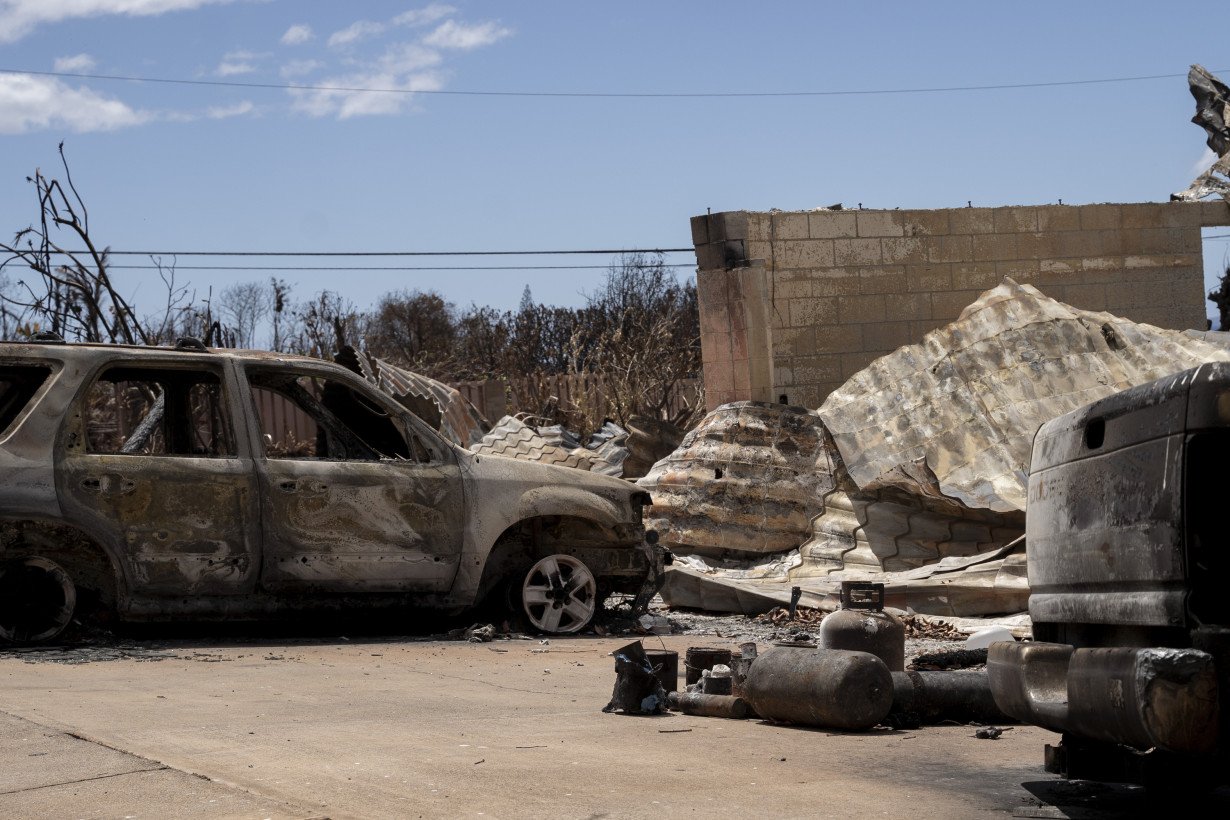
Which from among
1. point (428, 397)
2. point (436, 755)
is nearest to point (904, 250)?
point (428, 397)

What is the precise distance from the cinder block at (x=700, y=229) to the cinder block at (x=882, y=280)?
5.42ft

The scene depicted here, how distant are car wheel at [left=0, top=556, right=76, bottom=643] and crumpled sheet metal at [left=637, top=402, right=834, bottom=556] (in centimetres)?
563

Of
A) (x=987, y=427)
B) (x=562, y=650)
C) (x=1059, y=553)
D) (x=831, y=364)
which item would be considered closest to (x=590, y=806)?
(x=1059, y=553)

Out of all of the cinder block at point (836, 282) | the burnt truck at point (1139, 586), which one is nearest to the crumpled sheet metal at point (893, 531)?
the cinder block at point (836, 282)

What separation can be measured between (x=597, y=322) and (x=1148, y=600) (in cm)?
4238

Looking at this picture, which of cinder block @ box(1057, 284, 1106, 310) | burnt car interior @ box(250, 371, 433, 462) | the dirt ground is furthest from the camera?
cinder block @ box(1057, 284, 1106, 310)

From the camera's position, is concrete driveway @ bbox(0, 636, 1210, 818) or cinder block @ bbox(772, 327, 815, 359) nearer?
concrete driveway @ bbox(0, 636, 1210, 818)

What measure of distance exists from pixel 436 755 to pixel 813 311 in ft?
33.3

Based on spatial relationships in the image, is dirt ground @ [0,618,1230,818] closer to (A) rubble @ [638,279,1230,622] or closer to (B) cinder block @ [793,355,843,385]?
(A) rubble @ [638,279,1230,622]

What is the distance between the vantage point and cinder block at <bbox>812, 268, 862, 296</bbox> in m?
15.1

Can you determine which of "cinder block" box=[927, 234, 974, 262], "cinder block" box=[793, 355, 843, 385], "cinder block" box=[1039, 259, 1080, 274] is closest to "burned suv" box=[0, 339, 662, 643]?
"cinder block" box=[793, 355, 843, 385]

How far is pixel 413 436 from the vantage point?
10.1 metres

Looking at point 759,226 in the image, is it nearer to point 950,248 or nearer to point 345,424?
point 950,248

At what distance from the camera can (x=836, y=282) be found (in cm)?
1522
